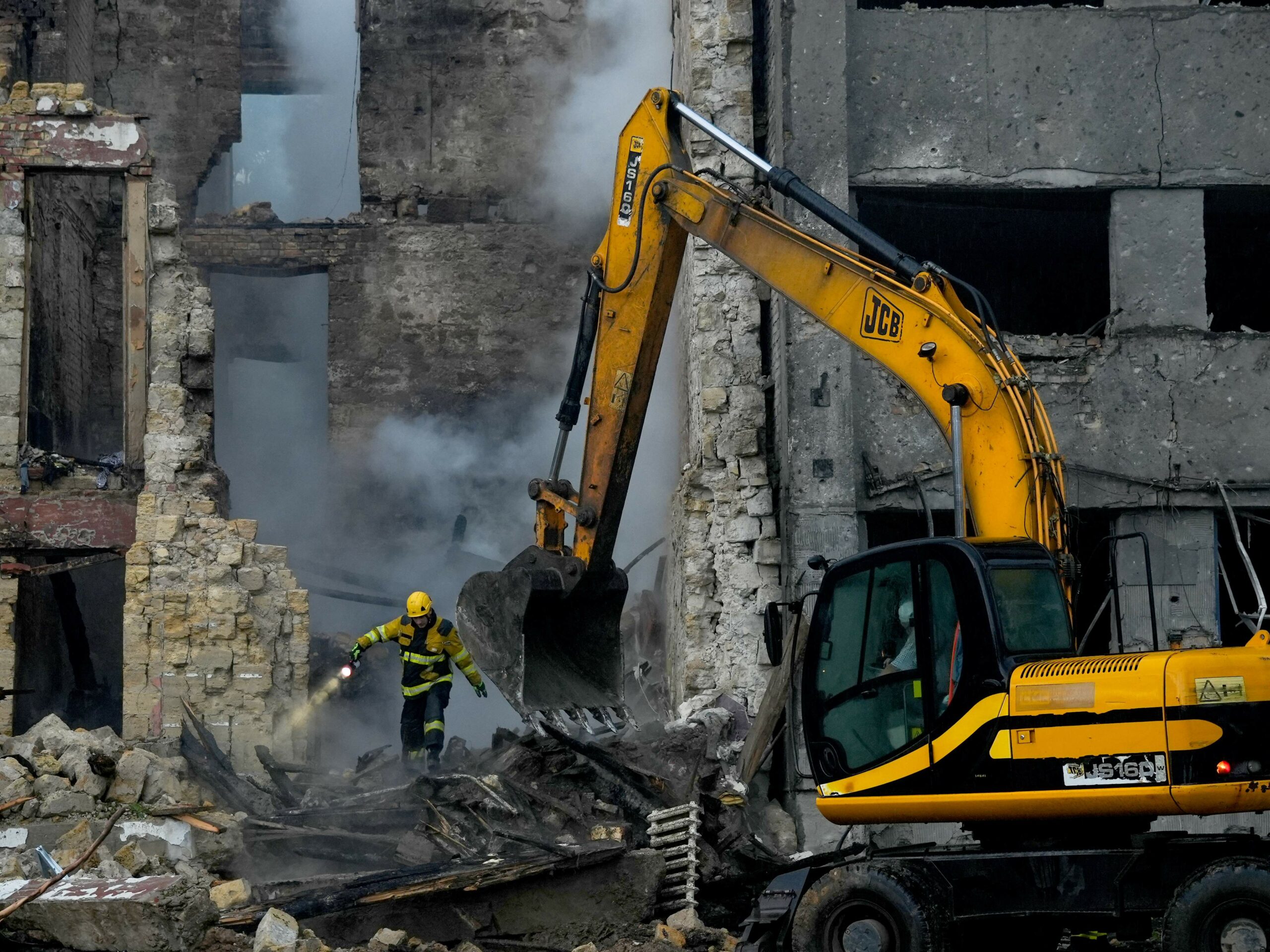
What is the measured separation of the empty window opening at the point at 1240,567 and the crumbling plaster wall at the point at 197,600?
7342 millimetres

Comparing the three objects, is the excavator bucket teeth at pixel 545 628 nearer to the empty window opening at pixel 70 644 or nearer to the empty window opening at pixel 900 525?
the empty window opening at pixel 900 525

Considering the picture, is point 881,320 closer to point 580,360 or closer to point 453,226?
point 580,360

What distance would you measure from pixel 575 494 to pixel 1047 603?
4.49 meters

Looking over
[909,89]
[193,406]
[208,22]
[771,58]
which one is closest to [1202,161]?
[909,89]

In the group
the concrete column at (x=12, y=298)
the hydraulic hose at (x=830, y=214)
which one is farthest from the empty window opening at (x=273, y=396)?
the hydraulic hose at (x=830, y=214)

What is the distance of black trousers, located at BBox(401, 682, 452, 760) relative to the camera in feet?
35.2

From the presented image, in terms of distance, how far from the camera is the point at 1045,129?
11297 mm

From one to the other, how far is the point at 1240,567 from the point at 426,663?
272 inches

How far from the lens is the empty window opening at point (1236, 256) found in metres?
12.1

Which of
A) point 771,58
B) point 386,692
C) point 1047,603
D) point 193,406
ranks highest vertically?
point 771,58

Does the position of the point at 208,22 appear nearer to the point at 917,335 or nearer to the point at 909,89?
the point at 909,89

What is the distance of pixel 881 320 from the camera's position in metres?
8.02

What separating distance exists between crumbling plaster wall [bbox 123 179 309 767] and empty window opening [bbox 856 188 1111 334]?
583cm

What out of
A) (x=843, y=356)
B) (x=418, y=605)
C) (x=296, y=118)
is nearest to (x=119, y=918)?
(x=418, y=605)
